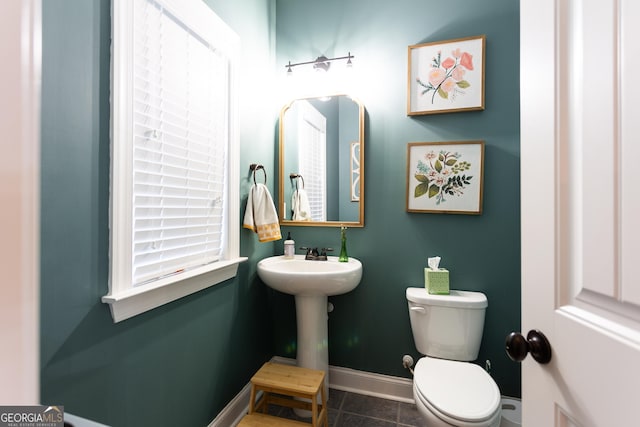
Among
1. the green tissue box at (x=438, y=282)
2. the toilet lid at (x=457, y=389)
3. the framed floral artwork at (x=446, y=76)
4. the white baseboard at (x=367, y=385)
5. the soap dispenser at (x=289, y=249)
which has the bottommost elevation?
the white baseboard at (x=367, y=385)

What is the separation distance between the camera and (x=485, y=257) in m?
1.74

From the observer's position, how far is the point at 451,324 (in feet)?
5.27

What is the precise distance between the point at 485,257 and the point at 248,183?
146cm

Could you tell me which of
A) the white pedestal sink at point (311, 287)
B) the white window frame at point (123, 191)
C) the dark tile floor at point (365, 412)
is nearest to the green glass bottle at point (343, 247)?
the white pedestal sink at point (311, 287)

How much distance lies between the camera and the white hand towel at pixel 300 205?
6.79 ft

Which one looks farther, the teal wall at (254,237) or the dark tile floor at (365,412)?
the dark tile floor at (365,412)

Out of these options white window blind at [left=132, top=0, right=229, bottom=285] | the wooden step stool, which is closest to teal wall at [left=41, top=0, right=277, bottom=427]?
white window blind at [left=132, top=0, right=229, bottom=285]

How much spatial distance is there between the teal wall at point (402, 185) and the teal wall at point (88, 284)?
950 mm

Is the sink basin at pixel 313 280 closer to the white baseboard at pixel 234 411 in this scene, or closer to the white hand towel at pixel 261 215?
the white hand towel at pixel 261 215

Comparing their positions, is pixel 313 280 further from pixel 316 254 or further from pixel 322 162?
pixel 322 162

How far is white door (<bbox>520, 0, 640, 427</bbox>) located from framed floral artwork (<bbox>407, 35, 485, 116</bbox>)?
1.15 metres

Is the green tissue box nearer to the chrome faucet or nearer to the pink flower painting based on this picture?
the chrome faucet

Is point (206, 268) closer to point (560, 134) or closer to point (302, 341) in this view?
point (302, 341)

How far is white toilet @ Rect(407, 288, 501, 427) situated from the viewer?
1.16 m
